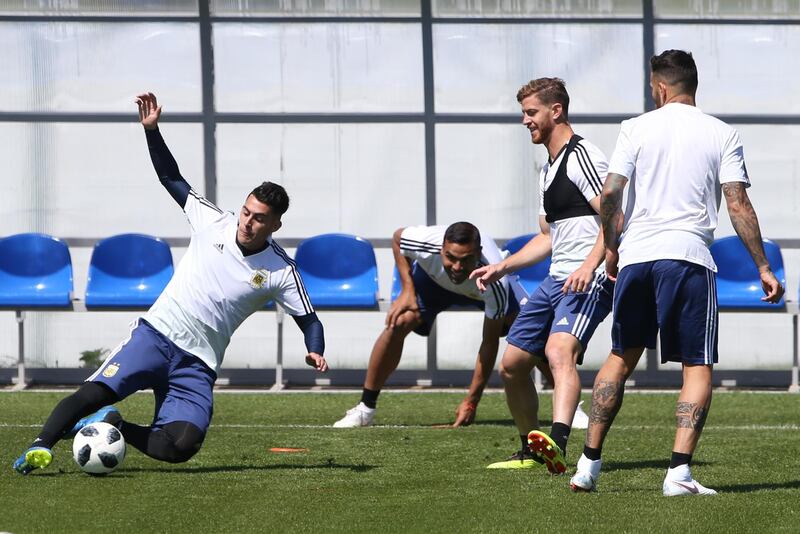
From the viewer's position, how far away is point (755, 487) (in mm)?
6883

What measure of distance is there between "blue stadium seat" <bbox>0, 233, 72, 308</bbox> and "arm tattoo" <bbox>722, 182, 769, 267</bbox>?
7778 mm

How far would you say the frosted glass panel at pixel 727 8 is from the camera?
13.8 metres

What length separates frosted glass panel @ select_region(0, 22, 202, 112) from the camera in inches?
543

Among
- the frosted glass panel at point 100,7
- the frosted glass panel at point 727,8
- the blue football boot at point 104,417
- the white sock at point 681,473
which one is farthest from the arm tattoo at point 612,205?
the frosted glass panel at point 100,7

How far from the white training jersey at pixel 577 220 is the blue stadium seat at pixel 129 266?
19.5 ft

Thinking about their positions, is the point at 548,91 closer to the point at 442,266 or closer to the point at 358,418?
the point at 442,266

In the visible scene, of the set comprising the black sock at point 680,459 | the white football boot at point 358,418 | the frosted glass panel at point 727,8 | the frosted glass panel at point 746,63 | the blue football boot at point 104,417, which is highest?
the frosted glass panel at point 727,8

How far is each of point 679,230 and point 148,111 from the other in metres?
2.94

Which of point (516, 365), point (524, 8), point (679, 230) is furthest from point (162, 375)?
point (524, 8)

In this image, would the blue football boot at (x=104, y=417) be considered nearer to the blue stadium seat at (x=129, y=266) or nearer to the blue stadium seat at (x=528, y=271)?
the blue stadium seat at (x=129, y=266)

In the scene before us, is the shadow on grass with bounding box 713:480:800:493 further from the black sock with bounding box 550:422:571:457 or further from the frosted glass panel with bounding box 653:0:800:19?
the frosted glass panel with bounding box 653:0:800:19

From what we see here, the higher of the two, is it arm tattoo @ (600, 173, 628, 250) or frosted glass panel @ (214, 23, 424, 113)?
frosted glass panel @ (214, 23, 424, 113)

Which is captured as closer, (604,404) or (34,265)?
(604,404)

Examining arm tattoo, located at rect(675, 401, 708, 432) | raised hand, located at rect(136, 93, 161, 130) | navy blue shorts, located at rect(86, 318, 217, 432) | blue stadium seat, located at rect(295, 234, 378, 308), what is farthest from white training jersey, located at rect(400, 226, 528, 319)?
arm tattoo, located at rect(675, 401, 708, 432)
